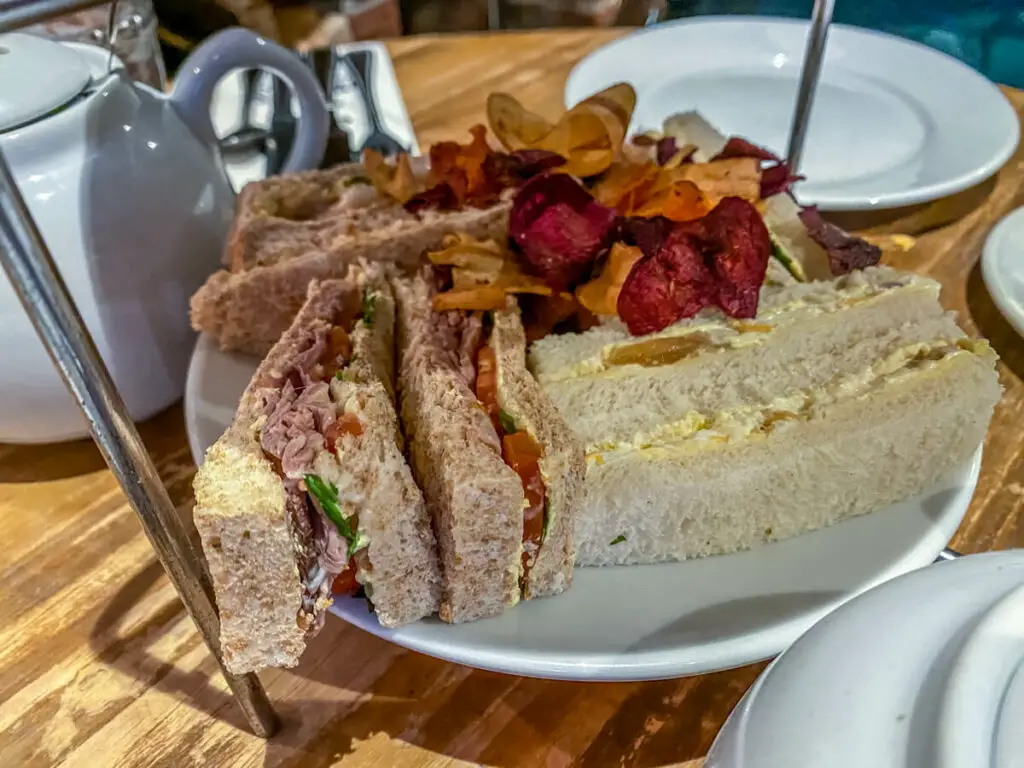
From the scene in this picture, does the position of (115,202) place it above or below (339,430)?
above

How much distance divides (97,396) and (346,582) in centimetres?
37

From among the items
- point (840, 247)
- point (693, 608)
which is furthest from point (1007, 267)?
point (693, 608)

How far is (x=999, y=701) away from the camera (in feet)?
1.42

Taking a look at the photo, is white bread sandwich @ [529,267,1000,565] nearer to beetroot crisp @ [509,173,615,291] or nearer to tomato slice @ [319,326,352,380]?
beetroot crisp @ [509,173,615,291]

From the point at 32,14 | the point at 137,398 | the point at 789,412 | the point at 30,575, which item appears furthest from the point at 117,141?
the point at 789,412

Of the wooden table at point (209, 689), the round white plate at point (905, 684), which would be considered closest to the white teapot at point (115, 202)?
the wooden table at point (209, 689)

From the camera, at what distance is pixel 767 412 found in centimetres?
108

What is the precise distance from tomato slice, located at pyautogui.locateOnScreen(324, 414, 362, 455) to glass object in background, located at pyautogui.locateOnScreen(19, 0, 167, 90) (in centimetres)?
125

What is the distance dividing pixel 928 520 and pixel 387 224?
898 millimetres

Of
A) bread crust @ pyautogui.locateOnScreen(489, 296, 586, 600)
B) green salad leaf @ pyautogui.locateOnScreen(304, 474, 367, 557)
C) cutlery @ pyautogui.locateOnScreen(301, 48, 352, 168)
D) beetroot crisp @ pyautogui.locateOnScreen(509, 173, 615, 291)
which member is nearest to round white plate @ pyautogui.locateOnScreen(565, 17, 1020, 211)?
cutlery @ pyautogui.locateOnScreen(301, 48, 352, 168)

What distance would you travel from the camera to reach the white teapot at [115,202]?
109 cm

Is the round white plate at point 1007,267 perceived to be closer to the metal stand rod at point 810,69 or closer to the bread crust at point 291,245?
the metal stand rod at point 810,69

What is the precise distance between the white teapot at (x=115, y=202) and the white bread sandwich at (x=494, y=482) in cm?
47

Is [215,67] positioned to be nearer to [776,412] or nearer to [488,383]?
[488,383]
